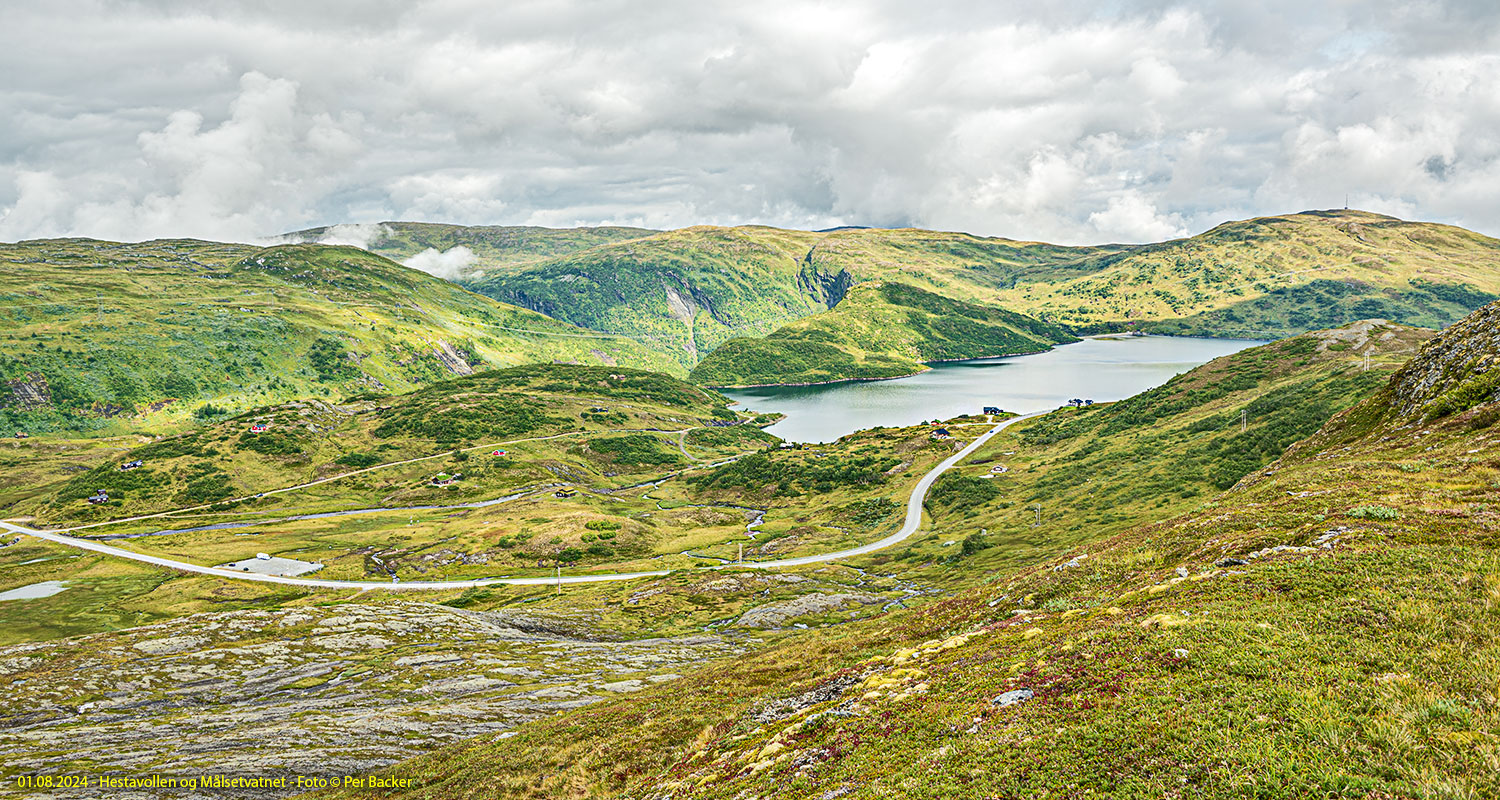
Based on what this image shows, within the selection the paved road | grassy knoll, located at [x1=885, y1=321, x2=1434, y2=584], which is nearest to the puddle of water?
the paved road

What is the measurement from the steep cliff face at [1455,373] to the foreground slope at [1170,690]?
6.30 meters

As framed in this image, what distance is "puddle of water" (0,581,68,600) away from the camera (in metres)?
110

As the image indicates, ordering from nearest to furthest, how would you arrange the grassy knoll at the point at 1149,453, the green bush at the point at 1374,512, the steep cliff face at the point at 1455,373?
1. the green bush at the point at 1374,512
2. the steep cliff face at the point at 1455,373
3. the grassy knoll at the point at 1149,453

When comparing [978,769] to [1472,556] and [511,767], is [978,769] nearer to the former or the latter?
[1472,556]

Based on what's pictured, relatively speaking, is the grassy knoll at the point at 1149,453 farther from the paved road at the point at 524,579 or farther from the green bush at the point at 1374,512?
the green bush at the point at 1374,512

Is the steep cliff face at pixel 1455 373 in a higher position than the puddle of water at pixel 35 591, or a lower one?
higher

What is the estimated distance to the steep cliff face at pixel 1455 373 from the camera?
125 ft

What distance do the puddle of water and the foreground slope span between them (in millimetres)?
135912

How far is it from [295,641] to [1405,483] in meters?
78.1

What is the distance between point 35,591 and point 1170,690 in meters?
170

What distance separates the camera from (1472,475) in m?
25.3

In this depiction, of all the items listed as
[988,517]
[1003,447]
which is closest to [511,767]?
[988,517]

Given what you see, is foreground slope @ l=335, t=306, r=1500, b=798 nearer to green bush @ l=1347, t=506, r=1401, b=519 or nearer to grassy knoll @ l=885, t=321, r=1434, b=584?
green bush @ l=1347, t=506, r=1401, b=519

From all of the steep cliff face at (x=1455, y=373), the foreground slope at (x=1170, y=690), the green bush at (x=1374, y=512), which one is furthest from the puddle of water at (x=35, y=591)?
the steep cliff face at (x=1455, y=373)
